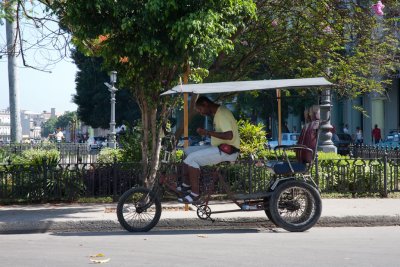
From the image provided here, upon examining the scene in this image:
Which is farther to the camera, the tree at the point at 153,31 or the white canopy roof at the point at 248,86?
the tree at the point at 153,31

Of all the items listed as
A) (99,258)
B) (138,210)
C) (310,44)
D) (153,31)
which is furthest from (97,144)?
(99,258)

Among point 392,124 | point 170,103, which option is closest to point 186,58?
point 170,103

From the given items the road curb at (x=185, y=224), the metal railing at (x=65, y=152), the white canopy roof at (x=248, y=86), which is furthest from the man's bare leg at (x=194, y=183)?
the metal railing at (x=65, y=152)

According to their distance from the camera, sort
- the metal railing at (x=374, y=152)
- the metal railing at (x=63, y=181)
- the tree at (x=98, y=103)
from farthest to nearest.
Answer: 1. the tree at (x=98, y=103)
2. the metal railing at (x=374, y=152)
3. the metal railing at (x=63, y=181)

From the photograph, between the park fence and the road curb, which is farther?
the park fence

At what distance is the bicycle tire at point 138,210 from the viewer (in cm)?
895

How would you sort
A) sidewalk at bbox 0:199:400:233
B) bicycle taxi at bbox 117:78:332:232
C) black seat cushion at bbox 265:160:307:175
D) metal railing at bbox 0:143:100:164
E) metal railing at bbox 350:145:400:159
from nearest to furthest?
bicycle taxi at bbox 117:78:332:232 → black seat cushion at bbox 265:160:307:175 → sidewalk at bbox 0:199:400:233 → metal railing at bbox 350:145:400:159 → metal railing at bbox 0:143:100:164

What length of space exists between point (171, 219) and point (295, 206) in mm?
1999

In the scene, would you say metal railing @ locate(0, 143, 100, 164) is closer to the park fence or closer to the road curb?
A: the park fence

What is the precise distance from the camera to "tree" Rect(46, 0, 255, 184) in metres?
9.56

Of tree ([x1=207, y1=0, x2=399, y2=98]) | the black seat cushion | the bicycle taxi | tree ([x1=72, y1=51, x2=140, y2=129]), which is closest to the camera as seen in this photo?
the bicycle taxi

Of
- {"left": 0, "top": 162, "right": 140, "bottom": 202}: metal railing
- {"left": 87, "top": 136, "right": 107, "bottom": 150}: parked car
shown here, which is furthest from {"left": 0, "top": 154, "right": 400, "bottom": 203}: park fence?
{"left": 87, "top": 136, "right": 107, "bottom": 150}: parked car

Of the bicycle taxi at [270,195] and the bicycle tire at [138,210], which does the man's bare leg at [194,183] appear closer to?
the bicycle taxi at [270,195]

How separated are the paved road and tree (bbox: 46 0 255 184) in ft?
9.34
